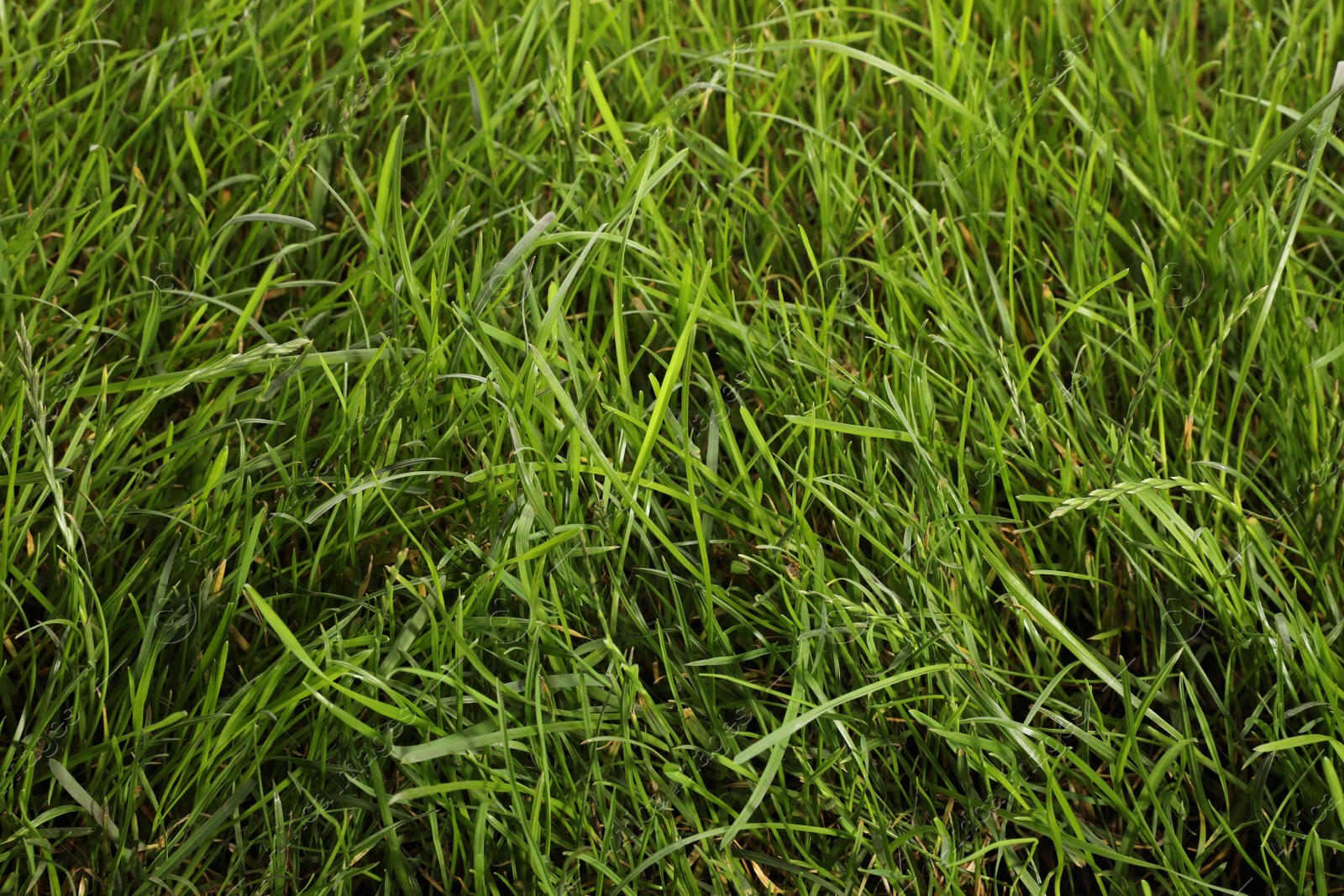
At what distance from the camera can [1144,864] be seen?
1236 millimetres

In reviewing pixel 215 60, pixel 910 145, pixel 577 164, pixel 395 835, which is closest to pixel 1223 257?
pixel 910 145

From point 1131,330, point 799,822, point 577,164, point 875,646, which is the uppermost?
point 577,164

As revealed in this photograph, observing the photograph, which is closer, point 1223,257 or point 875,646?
point 875,646

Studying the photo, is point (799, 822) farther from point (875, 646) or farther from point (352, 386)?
point (352, 386)

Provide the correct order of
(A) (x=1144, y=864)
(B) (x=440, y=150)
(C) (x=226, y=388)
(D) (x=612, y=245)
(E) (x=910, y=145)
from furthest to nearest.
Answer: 1. (E) (x=910, y=145)
2. (B) (x=440, y=150)
3. (D) (x=612, y=245)
4. (C) (x=226, y=388)
5. (A) (x=1144, y=864)

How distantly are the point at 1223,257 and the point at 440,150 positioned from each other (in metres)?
1.16

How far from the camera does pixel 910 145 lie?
1862mm

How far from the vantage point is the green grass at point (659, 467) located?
1.28m

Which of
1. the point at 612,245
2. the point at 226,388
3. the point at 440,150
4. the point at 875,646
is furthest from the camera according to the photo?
the point at 440,150

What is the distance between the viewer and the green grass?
1275 millimetres

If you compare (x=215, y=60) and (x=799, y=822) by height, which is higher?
(x=215, y=60)

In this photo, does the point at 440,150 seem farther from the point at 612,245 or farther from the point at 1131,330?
the point at 1131,330

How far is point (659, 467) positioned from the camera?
1432 millimetres

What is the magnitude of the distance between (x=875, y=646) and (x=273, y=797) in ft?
2.29
